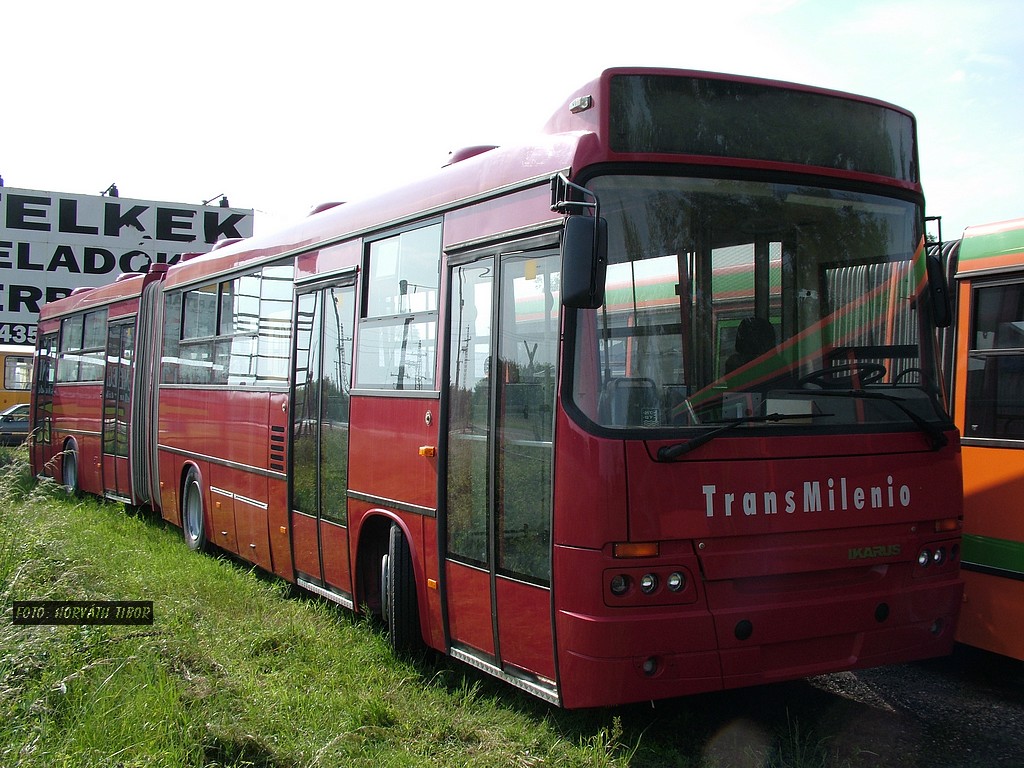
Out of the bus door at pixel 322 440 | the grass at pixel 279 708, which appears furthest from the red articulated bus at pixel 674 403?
the bus door at pixel 322 440

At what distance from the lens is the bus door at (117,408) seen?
13.2 metres

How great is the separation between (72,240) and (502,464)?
23.6 m

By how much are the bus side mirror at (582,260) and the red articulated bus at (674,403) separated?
0.01 meters

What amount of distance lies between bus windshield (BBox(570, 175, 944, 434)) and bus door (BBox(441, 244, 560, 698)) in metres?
0.38

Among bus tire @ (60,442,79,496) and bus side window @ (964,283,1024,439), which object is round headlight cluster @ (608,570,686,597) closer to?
bus side window @ (964,283,1024,439)

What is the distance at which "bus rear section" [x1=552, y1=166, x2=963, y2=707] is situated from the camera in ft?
15.1

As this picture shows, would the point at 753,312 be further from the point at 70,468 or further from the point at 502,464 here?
the point at 70,468

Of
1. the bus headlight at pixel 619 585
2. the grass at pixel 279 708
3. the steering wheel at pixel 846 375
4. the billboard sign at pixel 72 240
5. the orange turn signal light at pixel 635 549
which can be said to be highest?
the billboard sign at pixel 72 240

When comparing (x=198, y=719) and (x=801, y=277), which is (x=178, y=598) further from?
(x=801, y=277)

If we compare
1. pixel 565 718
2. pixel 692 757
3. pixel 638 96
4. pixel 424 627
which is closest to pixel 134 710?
pixel 424 627

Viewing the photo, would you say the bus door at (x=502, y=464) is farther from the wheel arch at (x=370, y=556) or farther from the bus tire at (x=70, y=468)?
the bus tire at (x=70, y=468)

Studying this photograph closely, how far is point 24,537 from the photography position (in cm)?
750

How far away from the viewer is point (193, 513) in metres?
10.8

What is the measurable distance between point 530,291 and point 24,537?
15.4 ft
